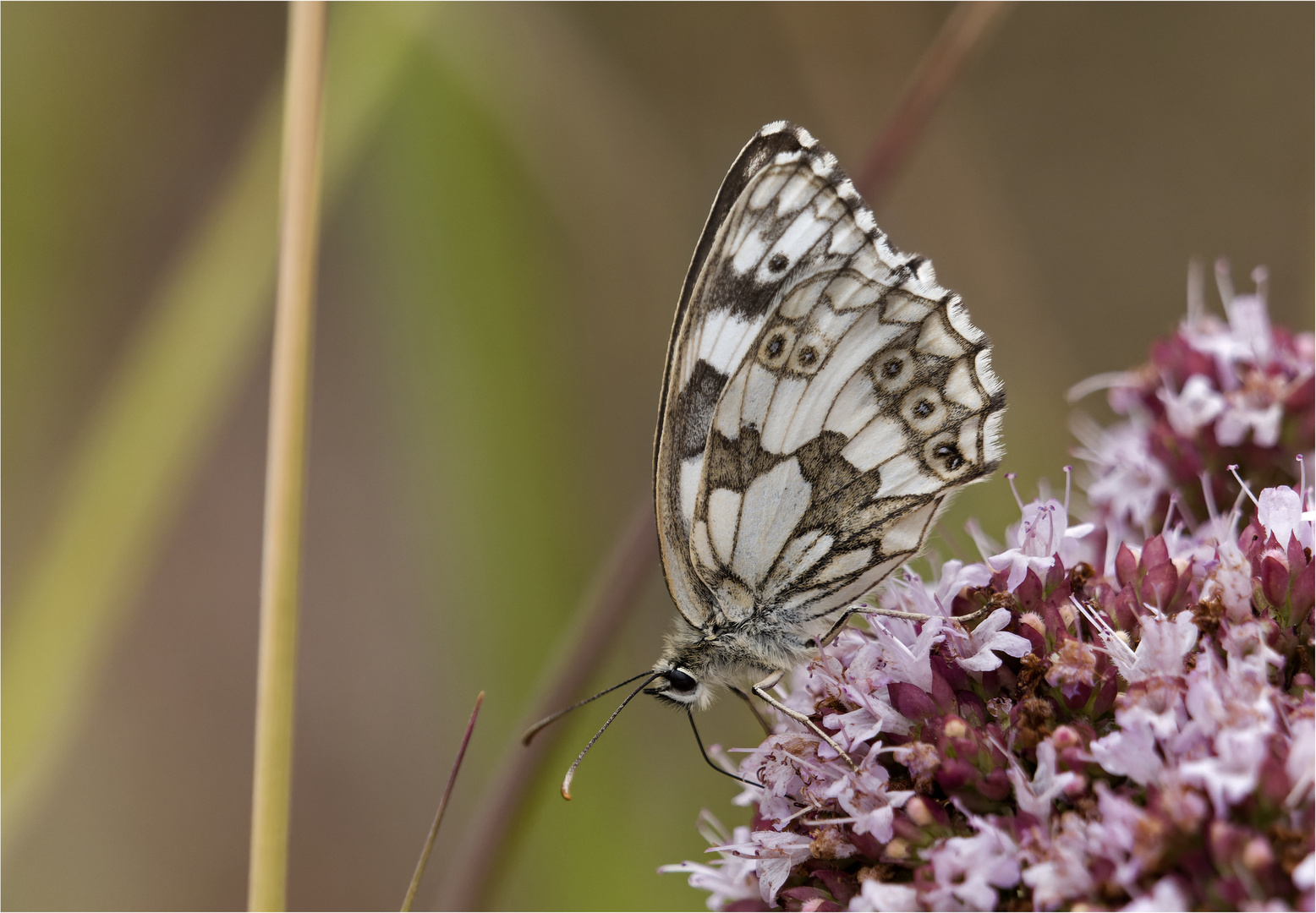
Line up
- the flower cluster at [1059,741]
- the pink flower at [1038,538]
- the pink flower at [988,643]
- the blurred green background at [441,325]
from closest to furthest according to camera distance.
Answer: the flower cluster at [1059,741] < the pink flower at [988,643] < the pink flower at [1038,538] < the blurred green background at [441,325]

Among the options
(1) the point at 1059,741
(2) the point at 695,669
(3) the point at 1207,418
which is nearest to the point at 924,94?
(3) the point at 1207,418

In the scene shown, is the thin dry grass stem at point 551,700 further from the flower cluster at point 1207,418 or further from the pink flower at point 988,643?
the flower cluster at point 1207,418

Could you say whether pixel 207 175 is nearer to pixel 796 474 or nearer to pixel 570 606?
pixel 570 606

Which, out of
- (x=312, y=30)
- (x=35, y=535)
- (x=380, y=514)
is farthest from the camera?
(x=380, y=514)

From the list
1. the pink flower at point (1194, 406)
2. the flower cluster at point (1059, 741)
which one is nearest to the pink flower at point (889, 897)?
the flower cluster at point (1059, 741)

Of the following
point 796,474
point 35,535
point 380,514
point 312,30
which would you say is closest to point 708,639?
point 796,474

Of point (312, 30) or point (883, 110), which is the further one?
point (883, 110)
